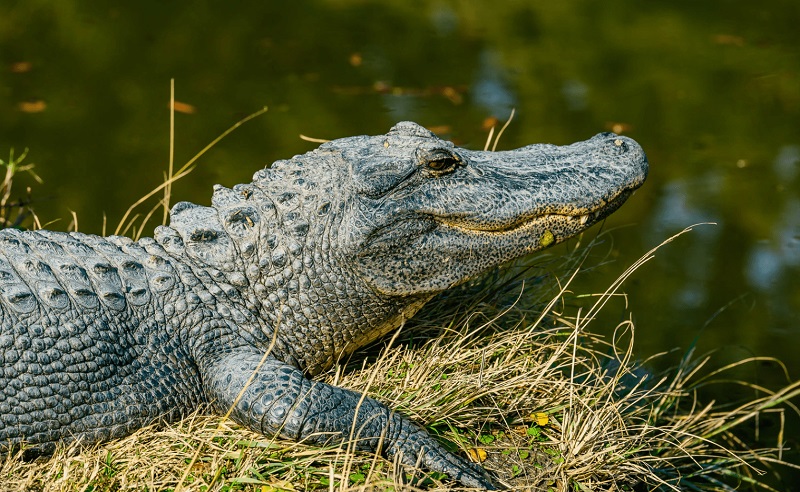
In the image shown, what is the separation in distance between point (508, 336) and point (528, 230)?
62cm

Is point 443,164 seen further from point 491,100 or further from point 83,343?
point 491,100

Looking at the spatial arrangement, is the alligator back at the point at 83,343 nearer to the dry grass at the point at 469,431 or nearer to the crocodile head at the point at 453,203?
the dry grass at the point at 469,431

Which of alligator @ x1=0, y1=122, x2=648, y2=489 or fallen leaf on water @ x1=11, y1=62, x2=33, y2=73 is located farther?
fallen leaf on water @ x1=11, y1=62, x2=33, y2=73

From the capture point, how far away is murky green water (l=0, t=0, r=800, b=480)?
6621 millimetres

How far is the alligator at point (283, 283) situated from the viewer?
336 centimetres

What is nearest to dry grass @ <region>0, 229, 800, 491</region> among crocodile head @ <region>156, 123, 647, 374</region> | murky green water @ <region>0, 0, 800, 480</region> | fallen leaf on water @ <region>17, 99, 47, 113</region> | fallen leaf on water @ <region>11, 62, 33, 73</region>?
crocodile head @ <region>156, 123, 647, 374</region>

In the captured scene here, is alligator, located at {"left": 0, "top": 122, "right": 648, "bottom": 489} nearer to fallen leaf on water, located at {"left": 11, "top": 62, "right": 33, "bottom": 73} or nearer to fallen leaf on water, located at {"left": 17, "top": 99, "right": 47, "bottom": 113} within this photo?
fallen leaf on water, located at {"left": 17, "top": 99, "right": 47, "bottom": 113}

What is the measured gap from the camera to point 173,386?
3539 millimetres

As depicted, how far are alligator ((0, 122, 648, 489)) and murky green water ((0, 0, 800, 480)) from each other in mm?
2123

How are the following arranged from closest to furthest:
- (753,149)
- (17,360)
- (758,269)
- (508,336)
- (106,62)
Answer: (17,360), (508,336), (758,269), (753,149), (106,62)

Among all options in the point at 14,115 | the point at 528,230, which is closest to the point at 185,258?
the point at 528,230

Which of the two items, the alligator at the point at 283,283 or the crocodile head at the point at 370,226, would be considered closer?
the alligator at the point at 283,283

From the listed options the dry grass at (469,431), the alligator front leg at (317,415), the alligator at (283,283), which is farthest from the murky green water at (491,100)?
the alligator front leg at (317,415)

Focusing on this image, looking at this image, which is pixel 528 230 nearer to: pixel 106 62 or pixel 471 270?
pixel 471 270
